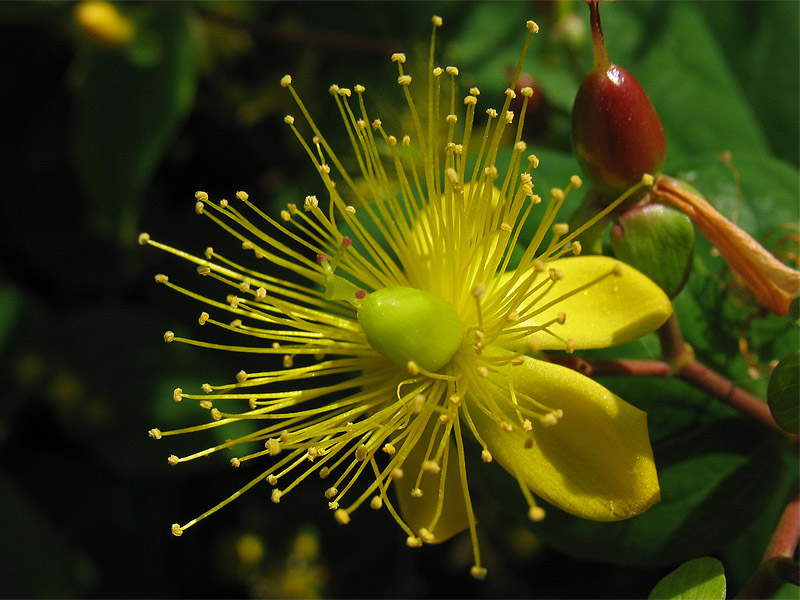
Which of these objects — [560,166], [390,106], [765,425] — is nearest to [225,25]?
[390,106]

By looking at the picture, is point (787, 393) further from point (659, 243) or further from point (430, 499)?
point (430, 499)

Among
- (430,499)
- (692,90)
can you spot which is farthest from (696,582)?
(692,90)

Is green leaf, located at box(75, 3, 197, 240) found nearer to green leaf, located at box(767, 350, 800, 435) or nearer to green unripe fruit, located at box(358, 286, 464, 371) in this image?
green unripe fruit, located at box(358, 286, 464, 371)

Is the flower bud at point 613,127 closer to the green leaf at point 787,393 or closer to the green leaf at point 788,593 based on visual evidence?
the green leaf at point 787,393

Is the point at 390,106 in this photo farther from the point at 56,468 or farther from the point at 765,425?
the point at 56,468

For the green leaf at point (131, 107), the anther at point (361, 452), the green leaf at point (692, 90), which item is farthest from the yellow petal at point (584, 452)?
the green leaf at point (131, 107)
